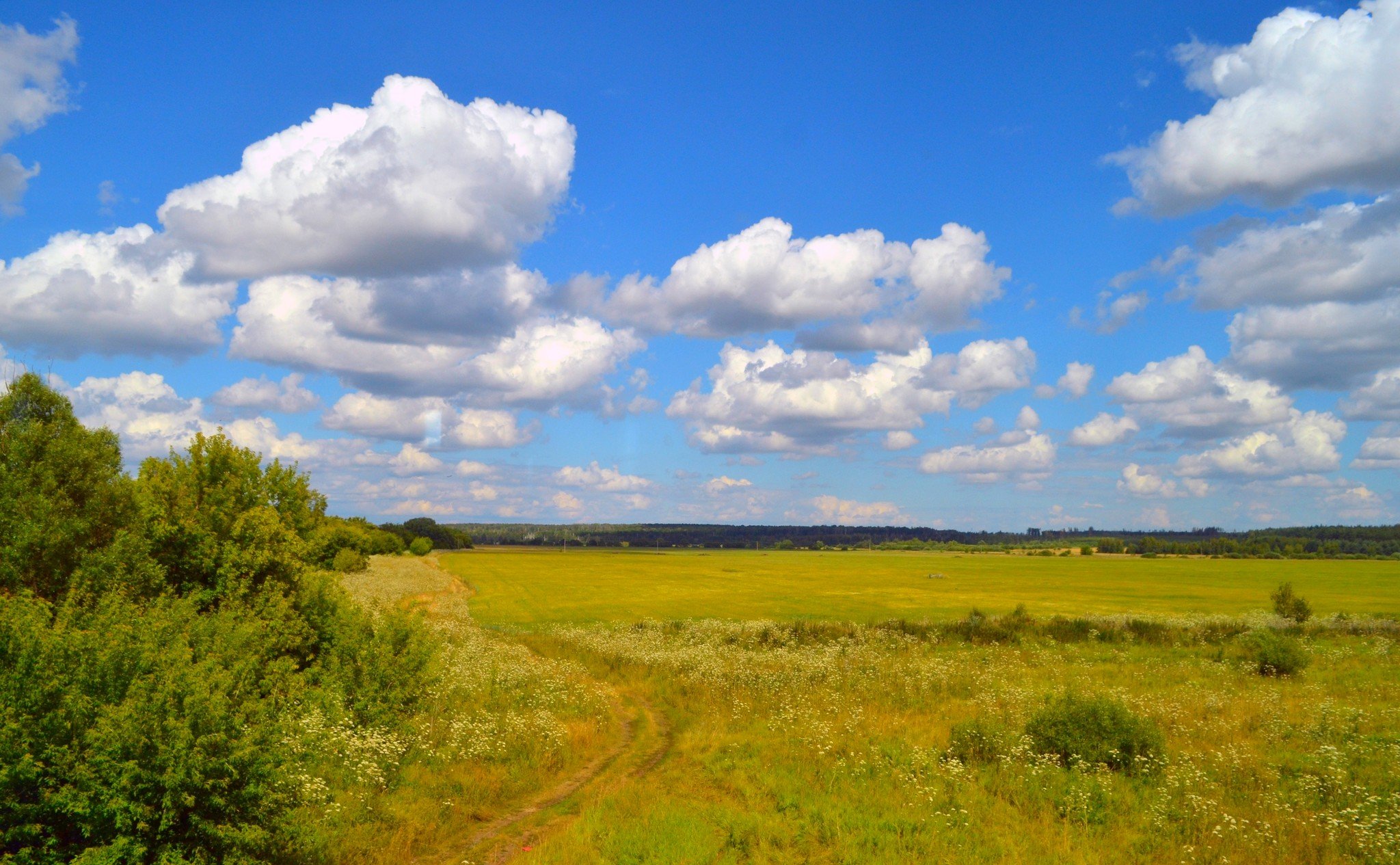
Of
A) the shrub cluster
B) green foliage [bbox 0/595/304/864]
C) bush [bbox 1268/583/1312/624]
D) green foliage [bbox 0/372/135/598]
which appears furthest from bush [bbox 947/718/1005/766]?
bush [bbox 1268/583/1312/624]

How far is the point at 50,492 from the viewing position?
23.0m

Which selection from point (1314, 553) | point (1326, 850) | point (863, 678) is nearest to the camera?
point (1326, 850)

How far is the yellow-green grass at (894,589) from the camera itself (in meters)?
63.8

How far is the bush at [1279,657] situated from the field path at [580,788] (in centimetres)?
2593

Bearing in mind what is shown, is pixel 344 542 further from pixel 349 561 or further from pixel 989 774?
pixel 989 774

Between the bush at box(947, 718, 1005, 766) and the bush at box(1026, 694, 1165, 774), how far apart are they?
2.89 feet

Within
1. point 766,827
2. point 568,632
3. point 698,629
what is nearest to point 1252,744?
point 766,827

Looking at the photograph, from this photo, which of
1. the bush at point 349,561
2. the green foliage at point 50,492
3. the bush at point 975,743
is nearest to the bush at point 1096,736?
the bush at point 975,743

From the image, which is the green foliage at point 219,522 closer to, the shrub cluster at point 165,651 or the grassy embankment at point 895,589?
the shrub cluster at point 165,651

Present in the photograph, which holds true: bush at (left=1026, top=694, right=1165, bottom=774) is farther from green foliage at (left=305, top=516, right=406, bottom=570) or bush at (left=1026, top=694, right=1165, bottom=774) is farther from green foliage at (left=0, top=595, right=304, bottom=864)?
green foliage at (left=305, top=516, right=406, bottom=570)

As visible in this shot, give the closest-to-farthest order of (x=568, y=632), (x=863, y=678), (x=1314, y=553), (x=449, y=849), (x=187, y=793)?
(x=187, y=793), (x=449, y=849), (x=863, y=678), (x=568, y=632), (x=1314, y=553)

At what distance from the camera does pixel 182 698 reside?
34.7 feet

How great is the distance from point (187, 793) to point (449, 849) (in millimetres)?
5031

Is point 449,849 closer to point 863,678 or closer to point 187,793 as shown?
point 187,793
